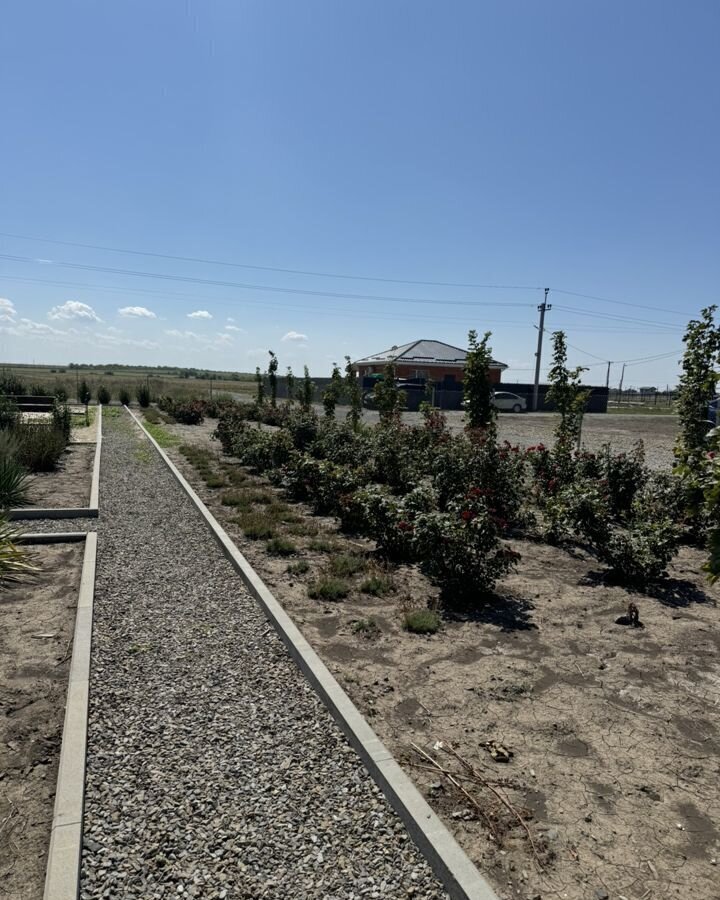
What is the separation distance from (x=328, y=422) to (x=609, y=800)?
1254 centimetres

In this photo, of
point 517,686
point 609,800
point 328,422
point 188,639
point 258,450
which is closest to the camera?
point 609,800

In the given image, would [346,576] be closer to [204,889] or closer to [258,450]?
[204,889]

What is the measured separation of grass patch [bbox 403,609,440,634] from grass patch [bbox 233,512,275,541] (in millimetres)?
3051

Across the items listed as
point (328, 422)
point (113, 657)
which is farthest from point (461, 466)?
point (328, 422)

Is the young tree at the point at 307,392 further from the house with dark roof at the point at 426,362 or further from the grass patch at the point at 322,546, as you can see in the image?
the house with dark roof at the point at 426,362

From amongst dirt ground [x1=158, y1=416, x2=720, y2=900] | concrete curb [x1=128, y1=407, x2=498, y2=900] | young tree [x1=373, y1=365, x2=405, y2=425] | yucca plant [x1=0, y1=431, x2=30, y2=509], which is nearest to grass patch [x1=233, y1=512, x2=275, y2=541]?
dirt ground [x1=158, y1=416, x2=720, y2=900]

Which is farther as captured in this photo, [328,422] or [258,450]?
[328,422]

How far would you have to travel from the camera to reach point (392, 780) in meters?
2.84

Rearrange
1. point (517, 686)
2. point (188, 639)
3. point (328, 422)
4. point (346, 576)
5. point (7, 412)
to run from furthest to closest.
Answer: point (328, 422) < point (7, 412) < point (346, 576) < point (188, 639) < point (517, 686)

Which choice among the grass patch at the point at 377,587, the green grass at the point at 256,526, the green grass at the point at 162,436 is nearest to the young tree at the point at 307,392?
the green grass at the point at 162,436

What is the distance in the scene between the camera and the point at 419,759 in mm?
3125

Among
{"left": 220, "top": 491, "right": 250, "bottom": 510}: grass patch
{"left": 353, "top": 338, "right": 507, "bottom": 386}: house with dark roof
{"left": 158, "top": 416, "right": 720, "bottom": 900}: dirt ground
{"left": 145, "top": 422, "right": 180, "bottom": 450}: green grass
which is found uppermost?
{"left": 353, "top": 338, "right": 507, "bottom": 386}: house with dark roof

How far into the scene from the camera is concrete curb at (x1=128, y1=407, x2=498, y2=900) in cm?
231

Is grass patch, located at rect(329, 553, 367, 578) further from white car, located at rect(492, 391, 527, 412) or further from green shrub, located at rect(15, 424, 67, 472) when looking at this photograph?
white car, located at rect(492, 391, 527, 412)
